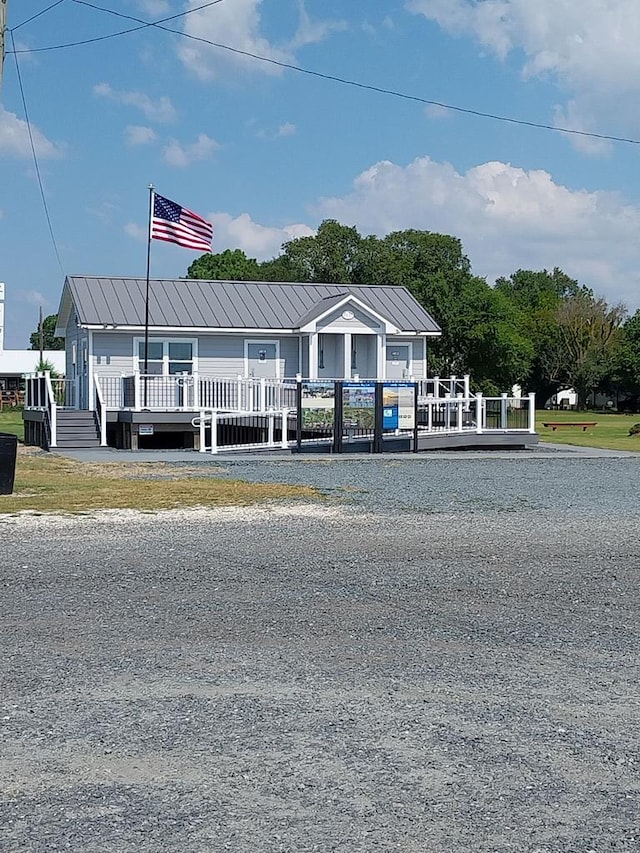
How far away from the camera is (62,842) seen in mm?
3951

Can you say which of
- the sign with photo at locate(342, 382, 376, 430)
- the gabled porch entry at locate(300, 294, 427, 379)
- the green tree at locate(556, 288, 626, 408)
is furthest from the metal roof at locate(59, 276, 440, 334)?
the green tree at locate(556, 288, 626, 408)

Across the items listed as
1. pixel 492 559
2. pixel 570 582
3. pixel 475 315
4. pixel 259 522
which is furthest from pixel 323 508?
pixel 475 315

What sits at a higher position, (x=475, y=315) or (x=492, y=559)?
(x=475, y=315)

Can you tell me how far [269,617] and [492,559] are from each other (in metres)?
3.47

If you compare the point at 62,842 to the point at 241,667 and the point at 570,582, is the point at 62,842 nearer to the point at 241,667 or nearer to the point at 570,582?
the point at 241,667

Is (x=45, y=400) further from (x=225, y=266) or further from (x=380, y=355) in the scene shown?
(x=225, y=266)

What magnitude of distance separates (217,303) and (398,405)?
35.4 ft

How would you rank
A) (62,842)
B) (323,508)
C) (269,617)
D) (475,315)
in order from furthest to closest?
(475,315)
(323,508)
(269,617)
(62,842)

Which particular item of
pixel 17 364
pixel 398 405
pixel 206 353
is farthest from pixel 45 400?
pixel 17 364

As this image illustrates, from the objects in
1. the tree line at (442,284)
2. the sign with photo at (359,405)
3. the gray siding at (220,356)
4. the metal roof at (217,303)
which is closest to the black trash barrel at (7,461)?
the sign with photo at (359,405)

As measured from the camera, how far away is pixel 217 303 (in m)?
35.1

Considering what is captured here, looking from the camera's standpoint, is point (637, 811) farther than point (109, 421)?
No

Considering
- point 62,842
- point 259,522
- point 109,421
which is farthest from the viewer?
point 109,421

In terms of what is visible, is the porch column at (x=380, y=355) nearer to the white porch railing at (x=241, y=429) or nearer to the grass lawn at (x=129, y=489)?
the white porch railing at (x=241, y=429)
